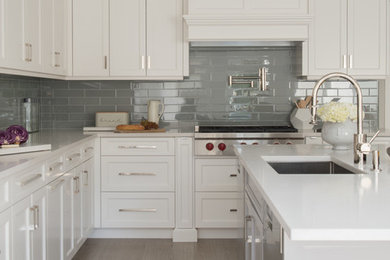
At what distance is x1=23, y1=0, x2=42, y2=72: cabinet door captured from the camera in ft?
10.6

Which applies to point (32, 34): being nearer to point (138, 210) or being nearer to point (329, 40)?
point (138, 210)

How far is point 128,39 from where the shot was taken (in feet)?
14.3

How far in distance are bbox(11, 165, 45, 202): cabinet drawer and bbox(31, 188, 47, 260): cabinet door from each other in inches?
2.1

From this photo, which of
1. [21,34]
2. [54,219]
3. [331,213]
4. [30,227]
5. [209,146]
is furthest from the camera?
[209,146]

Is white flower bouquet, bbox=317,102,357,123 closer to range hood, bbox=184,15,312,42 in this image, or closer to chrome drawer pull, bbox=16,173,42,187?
chrome drawer pull, bbox=16,173,42,187

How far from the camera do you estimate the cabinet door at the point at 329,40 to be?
4371 millimetres

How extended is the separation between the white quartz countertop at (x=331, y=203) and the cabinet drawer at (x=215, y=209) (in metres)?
1.92

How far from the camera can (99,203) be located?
418 cm

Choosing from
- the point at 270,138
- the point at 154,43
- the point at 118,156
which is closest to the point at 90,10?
the point at 154,43

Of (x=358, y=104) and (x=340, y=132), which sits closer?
(x=358, y=104)

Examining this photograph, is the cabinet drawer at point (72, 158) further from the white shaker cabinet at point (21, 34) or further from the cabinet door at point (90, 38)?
the cabinet door at point (90, 38)

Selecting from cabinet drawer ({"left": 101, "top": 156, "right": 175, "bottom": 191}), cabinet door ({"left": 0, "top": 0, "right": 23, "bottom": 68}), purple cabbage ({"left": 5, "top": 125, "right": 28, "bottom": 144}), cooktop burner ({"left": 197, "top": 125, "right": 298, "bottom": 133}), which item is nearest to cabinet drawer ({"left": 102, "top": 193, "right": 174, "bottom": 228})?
cabinet drawer ({"left": 101, "top": 156, "right": 175, "bottom": 191})

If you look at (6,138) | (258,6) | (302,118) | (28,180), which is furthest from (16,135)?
(302,118)

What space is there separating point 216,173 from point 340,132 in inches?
63.8
